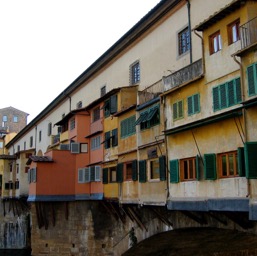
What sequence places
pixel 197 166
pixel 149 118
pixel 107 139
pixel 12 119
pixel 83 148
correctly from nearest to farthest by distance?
pixel 197 166 → pixel 149 118 → pixel 107 139 → pixel 83 148 → pixel 12 119

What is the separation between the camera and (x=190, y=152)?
14.7 metres

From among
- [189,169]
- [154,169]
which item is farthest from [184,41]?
[189,169]

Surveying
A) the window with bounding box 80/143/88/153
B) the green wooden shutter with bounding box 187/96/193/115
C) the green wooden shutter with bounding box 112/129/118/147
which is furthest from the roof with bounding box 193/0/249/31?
the window with bounding box 80/143/88/153

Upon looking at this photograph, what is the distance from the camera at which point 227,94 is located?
12562mm

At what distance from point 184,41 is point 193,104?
18.9 feet

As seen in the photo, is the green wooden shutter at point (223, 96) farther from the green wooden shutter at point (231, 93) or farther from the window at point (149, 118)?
the window at point (149, 118)

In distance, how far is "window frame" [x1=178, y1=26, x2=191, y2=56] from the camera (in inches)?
743

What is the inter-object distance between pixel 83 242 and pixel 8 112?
6476 centimetres

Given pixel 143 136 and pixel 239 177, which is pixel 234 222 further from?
pixel 143 136

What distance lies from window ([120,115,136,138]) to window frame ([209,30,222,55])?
7.50m

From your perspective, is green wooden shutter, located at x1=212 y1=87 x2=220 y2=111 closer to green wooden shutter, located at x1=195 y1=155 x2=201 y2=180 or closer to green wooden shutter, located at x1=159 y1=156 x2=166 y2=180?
green wooden shutter, located at x1=195 y1=155 x2=201 y2=180

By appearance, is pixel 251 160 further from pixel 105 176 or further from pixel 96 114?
pixel 96 114

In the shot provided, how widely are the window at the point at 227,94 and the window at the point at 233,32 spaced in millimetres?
1325

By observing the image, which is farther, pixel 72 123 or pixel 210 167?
pixel 72 123
